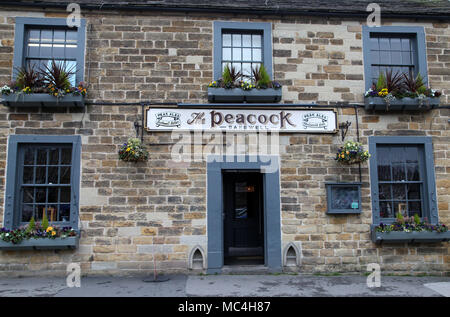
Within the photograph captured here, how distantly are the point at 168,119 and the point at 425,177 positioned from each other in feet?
18.8

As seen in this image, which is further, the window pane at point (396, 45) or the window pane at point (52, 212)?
the window pane at point (396, 45)

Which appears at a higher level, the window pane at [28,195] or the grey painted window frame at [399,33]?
the grey painted window frame at [399,33]

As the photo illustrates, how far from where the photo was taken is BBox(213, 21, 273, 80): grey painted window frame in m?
7.86

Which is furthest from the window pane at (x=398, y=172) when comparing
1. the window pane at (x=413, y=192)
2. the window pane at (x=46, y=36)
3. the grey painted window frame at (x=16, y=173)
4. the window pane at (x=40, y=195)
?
the window pane at (x=46, y=36)

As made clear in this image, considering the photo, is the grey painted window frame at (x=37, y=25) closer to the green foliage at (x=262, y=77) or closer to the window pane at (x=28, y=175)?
the window pane at (x=28, y=175)

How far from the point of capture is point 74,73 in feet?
24.5

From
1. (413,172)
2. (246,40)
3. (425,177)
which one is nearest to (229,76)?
(246,40)

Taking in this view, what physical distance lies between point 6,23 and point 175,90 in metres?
3.84

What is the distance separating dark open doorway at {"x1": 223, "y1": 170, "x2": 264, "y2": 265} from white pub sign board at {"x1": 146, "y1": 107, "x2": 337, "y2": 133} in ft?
6.54

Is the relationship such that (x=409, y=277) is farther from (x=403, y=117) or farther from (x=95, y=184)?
(x=95, y=184)

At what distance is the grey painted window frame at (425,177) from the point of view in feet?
25.1

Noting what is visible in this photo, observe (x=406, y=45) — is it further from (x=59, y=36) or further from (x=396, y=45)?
(x=59, y=36)

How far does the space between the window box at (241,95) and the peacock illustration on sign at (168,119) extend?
0.81m
